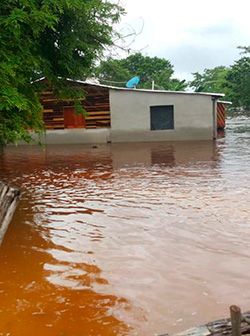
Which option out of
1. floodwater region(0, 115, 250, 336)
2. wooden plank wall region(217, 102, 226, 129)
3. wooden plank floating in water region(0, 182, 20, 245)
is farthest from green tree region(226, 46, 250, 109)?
wooden plank floating in water region(0, 182, 20, 245)

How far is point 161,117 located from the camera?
75.4 ft

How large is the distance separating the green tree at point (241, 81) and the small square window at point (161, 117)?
23.0 m

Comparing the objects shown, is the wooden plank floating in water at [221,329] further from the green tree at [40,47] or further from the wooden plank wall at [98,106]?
the wooden plank wall at [98,106]

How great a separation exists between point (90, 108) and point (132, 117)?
8.32 feet

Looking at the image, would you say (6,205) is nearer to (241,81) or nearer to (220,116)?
(220,116)

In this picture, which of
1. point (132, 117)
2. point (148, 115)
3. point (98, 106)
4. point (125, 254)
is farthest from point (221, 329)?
point (98, 106)

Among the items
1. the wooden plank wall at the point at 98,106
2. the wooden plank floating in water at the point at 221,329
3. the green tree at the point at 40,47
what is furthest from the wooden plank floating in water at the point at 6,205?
the wooden plank wall at the point at 98,106

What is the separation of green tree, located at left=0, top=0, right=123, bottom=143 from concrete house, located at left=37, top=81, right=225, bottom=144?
12587 mm

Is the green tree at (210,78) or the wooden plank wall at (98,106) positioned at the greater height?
the green tree at (210,78)

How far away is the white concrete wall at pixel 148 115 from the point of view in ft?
73.4

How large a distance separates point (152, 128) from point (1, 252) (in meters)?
17.3

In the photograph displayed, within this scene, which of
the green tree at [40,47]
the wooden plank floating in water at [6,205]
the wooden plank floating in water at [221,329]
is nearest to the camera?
the wooden plank floating in water at [221,329]

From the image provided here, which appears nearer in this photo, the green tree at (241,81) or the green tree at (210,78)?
the green tree at (241,81)

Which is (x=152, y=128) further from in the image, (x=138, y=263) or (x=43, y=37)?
(x=138, y=263)
